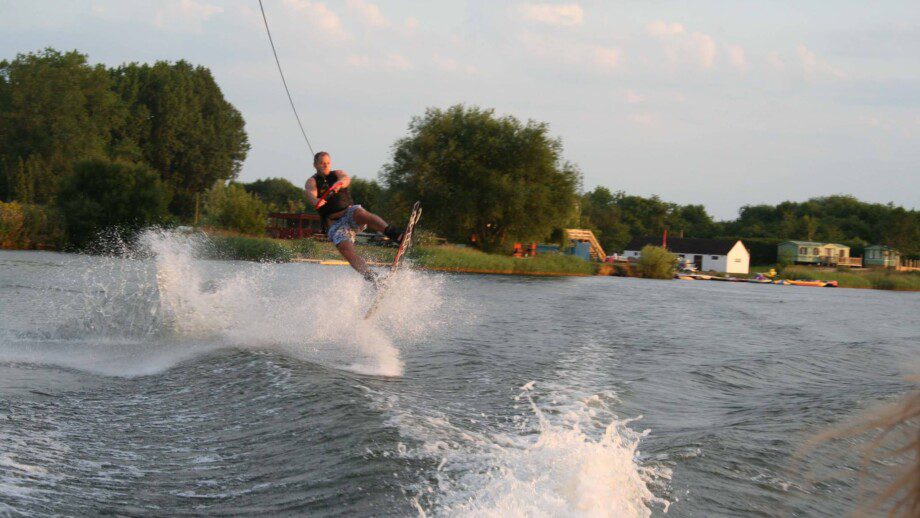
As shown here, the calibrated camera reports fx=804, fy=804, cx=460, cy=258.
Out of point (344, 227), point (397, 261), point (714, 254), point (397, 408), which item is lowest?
point (397, 408)

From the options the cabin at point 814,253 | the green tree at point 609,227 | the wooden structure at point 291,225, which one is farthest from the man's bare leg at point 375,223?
the green tree at point 609,227

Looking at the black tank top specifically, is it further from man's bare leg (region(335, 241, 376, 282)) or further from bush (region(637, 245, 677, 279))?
bush (region(637, 245, 677, 279))

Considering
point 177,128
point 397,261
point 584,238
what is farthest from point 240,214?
point 397,261

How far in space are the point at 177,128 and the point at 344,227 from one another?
66399 millimetres

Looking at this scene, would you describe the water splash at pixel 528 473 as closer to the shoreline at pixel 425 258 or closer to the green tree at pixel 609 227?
the shoreline at pixel 425 258

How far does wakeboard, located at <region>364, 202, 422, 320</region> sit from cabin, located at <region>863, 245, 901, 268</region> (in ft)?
305

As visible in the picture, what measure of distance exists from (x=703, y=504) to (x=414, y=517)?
1.80m

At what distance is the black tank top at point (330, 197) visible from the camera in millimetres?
11461

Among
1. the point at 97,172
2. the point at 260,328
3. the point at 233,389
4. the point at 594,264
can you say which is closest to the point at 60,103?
the point at 97,172

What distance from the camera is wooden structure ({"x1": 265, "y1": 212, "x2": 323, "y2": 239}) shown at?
59.7 m

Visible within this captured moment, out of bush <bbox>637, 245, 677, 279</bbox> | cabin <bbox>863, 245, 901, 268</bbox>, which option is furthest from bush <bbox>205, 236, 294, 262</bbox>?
cabin <bbox>863, 245, 901, 268</bbox>

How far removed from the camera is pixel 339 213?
38.0 feet

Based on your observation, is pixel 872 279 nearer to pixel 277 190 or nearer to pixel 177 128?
pixel 177 128

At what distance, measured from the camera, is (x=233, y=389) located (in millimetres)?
7922
